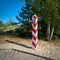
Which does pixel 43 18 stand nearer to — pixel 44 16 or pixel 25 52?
pixel 44 16

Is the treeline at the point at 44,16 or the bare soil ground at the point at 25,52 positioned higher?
the treeline at the point at 44,16

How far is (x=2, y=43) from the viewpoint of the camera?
34.4 feet

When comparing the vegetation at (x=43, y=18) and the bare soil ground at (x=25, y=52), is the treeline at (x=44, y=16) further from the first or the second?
the bare soil ground at (x=25, y=52)

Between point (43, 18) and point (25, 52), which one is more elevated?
point (43, 18)

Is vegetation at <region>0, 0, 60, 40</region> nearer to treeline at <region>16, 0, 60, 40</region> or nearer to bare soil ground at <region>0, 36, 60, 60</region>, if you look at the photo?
treeline at <region>16, 0, 60, 40</region>

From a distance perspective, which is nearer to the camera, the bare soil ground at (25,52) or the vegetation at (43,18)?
the bare soil ground at (25,52)

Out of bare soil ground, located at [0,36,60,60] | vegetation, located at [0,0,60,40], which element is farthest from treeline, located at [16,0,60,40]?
bare soil ground, located at [0,36,60,60]

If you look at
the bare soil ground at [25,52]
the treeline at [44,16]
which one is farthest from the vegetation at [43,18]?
the bare soil ground at [25,52]

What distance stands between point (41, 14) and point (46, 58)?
384 centimetres

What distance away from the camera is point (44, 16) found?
36.6 feet

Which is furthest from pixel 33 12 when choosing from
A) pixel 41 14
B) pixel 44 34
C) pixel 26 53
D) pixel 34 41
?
pixel 26 53

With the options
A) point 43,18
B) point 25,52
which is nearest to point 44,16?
point 43,18

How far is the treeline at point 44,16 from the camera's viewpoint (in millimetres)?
10852

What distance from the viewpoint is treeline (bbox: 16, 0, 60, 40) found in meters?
10.9
